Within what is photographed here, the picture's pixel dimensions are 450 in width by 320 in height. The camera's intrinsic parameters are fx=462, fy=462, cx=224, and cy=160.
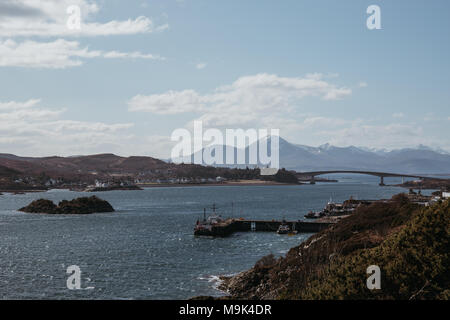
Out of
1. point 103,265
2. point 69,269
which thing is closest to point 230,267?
point 103,265

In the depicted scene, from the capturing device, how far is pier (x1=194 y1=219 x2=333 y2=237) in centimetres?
7275

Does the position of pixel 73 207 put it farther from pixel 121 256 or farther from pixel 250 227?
pixel 121 256

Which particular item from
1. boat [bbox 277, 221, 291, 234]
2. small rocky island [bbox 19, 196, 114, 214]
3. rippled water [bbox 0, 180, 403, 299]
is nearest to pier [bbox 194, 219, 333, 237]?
boat [bbox 277, 221, 291, 234]

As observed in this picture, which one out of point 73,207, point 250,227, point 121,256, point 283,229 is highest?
point 73,207

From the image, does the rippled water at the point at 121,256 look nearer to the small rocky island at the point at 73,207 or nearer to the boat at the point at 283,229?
the boat at the point at 283,229

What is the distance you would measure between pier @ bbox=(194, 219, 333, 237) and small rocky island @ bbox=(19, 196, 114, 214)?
4173cm

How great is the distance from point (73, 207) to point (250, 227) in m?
48.6

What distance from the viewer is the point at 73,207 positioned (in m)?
110

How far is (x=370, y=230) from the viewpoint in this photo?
46.1 meters

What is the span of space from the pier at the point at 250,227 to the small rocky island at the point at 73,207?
4173 cm

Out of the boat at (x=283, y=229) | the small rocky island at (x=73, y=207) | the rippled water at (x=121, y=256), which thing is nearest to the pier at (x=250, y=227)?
the boat at (x=283, y=229)

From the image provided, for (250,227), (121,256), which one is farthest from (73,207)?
(121,256)
